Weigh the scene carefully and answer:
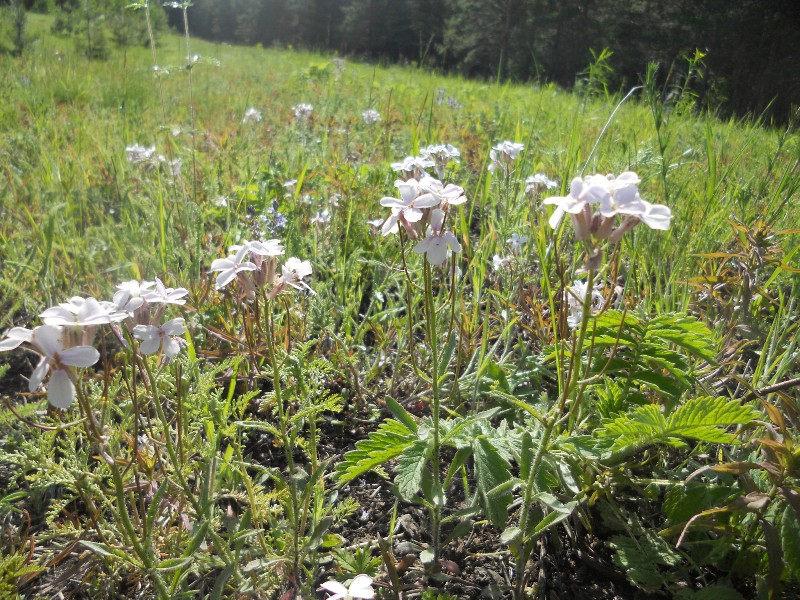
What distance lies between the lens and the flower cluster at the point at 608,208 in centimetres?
82

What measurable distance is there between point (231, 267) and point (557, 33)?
A: 27.7m

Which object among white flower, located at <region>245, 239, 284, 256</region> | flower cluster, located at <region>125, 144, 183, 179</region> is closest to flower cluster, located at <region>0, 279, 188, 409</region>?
white flower, located at <region>245, 239, 284, 256</region>

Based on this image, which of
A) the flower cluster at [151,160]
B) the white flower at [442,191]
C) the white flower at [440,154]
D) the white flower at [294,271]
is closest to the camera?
the white flower at [442,191]

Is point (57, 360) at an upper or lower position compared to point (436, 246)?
lower

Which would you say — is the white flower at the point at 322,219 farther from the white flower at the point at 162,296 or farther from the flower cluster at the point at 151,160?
the white flower at the point at 162,296

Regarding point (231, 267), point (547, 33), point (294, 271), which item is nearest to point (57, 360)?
point (231, 267)

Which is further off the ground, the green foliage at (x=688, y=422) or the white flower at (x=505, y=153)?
the white flower at (x=505, y=153)

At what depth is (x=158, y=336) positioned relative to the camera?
3.26 feet

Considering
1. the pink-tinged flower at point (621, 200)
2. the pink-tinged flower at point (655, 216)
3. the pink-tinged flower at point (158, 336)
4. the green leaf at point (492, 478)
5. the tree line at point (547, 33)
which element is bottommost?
the green leaf at point (492, 478)

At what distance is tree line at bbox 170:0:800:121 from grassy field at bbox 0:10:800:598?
350 inches

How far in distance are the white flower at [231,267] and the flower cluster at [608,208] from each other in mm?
609

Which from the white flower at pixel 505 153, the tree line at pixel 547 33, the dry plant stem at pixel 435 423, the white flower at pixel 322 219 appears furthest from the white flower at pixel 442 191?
the tree line at pixel 547 33

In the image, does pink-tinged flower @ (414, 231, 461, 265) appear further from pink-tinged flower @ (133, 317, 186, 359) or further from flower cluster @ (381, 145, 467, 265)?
pink-tinged flower @ (133, 317, 186, 359)

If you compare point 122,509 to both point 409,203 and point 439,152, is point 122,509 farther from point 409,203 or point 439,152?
point 439,152
